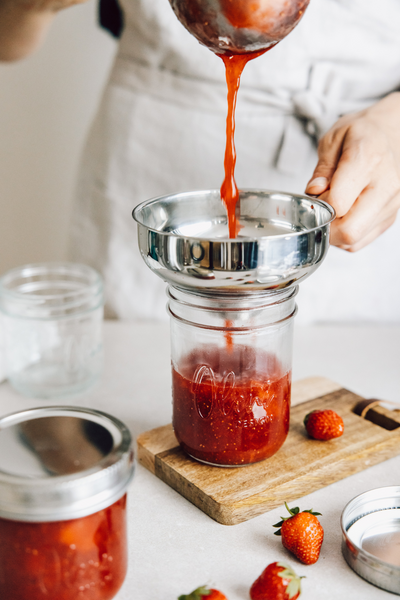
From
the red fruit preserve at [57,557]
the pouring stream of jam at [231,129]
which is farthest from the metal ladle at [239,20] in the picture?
the red fruit preserve at [57,557]

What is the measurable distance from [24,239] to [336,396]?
65.9 inches

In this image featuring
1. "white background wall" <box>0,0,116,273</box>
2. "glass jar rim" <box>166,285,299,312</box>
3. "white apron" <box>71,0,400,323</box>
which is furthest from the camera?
"white background wall" <box>0,0,116,273</box>

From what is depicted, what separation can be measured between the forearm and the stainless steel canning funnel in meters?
0.61

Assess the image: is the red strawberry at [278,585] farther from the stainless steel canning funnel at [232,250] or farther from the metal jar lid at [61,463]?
the stainless steel canning funnel at [232,250]

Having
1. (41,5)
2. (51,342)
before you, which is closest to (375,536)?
(51,342)

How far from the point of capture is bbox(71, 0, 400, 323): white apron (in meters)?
1.36

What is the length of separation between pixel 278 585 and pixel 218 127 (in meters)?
1.03

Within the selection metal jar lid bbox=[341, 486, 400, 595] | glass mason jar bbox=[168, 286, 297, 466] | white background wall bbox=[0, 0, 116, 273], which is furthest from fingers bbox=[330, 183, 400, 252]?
white background wall bbox=[0, 0, 116, 273]

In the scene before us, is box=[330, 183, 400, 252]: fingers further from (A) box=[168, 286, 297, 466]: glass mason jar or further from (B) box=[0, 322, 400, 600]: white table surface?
(B) box=[0, 322, 400, 600]: white table surface

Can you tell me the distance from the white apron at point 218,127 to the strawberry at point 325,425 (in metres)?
0.61

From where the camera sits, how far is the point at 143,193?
1534 millimetres

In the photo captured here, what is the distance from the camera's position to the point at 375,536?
31.8 inches

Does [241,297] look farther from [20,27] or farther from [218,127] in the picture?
[20,27]

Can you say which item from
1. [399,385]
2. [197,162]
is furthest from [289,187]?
[399,385]
